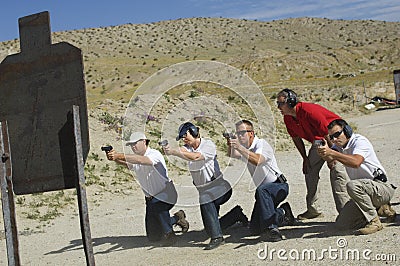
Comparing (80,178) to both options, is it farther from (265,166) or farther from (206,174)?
(265,166)

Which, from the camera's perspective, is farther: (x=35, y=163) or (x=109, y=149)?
(x=109, y=149)

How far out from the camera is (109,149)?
5402mm

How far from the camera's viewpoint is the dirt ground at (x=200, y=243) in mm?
5816

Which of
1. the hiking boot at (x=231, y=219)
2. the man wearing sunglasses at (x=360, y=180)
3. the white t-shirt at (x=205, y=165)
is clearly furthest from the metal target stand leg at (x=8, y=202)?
the hiking boot at (x=231, y=219)

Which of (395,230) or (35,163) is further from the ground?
(35,163)

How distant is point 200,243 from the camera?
6957 millimetres

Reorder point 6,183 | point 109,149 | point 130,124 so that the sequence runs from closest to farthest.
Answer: point 6,183, point 109,149, point 130,124

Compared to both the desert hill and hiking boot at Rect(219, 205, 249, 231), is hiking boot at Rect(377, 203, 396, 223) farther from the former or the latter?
the desert hill

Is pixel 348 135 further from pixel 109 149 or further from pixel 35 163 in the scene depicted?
pixel 35 163

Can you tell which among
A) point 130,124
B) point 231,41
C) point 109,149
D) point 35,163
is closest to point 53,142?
point 35,163

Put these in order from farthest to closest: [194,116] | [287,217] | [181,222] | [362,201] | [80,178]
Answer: [194,116] → [181,222] → [287,217] → [362,201] → [80,178]

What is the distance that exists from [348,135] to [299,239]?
1.26 m

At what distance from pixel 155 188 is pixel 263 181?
1287mm

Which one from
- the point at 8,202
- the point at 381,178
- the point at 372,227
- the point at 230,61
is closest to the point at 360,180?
the point at 381,178
